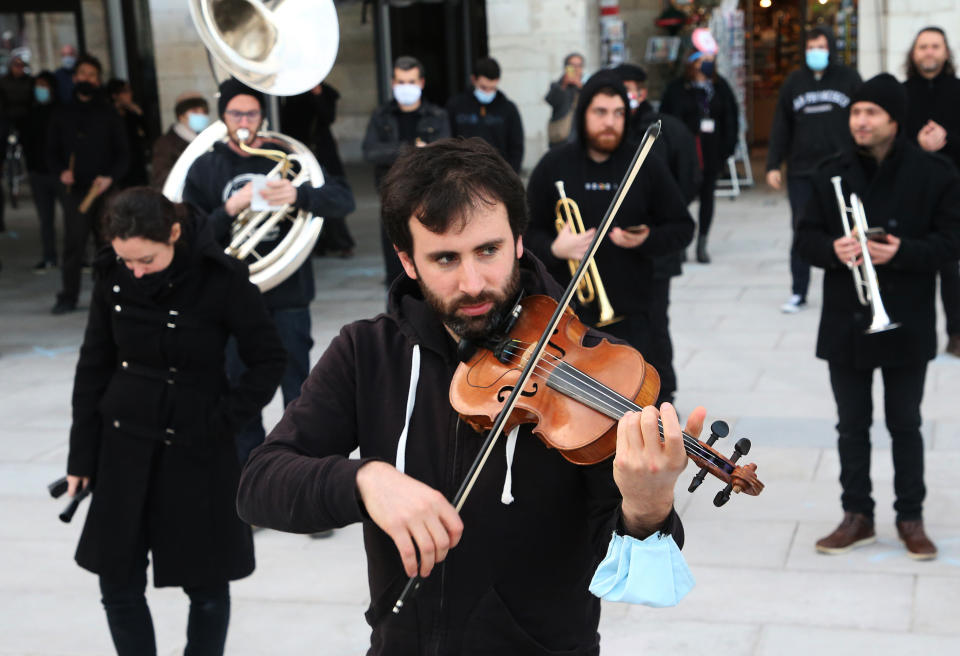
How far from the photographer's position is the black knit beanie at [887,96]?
4.64 meters

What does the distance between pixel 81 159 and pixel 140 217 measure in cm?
→ 677

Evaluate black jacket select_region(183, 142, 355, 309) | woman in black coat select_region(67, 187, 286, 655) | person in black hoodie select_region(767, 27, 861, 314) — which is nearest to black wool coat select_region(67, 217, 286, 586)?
woman in black coat select_region(67, 187, 286, 655)

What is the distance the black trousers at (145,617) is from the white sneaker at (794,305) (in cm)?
601

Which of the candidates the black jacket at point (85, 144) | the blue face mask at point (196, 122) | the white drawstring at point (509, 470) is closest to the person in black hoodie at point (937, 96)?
the blue face mask at point (196, 122)

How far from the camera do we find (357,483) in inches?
73.9

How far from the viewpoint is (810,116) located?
29.1ft

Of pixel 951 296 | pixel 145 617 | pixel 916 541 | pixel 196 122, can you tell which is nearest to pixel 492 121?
pixel 196 122

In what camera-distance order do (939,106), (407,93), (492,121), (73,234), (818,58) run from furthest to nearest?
1. (492,121)
2. (73,234)
3. (818,58)
4. (407,93)
5. (939,106)

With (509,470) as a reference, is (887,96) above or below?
above

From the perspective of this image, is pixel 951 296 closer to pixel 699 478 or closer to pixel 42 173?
pixel 699 478

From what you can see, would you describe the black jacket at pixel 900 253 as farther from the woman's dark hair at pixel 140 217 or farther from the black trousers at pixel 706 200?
the black trousers at pixel 706 200

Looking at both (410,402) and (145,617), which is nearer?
(410,402)

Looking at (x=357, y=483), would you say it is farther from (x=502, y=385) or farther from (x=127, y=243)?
(x=127, y=243)

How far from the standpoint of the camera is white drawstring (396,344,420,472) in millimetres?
2152
